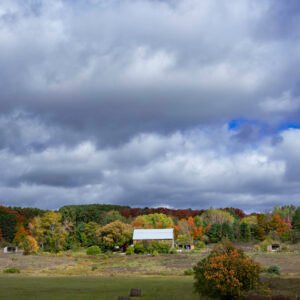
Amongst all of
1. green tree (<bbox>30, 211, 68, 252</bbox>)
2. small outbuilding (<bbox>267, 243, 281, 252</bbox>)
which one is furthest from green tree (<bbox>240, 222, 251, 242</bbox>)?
green tree (<bbox>30, 211, 68, 252</bbox>)

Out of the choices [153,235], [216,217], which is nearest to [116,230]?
[153,235]

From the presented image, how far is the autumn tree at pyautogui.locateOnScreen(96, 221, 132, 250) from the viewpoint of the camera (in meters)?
98.2

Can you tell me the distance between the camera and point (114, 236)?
98500 mm

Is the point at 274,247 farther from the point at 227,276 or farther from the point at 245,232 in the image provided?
the point at 227,276

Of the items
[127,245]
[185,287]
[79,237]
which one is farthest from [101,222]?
[185,287]

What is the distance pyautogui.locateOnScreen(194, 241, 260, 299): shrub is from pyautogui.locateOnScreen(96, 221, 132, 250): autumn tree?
7053cm

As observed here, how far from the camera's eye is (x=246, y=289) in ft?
92.4

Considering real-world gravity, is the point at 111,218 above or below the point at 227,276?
above

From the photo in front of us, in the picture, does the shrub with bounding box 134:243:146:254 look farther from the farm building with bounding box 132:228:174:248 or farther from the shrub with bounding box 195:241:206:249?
the shrub with bounding box 195:241:206:249

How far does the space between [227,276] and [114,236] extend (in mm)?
72557

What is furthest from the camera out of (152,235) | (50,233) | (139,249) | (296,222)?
(296,222)

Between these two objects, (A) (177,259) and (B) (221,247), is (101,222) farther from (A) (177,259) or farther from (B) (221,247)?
(B) (221,247)

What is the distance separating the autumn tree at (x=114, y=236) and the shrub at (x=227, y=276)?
70526mm

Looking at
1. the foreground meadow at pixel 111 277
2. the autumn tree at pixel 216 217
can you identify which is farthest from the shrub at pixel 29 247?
the autumn tree at pixel 216 217
